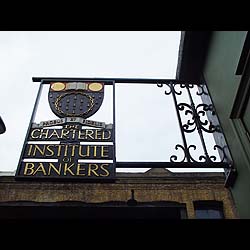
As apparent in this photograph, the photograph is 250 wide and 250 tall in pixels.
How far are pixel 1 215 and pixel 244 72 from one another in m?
10.6

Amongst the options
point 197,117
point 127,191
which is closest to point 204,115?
point 197,117

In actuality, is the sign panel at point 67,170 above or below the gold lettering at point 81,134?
below

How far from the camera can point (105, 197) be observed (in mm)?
12117

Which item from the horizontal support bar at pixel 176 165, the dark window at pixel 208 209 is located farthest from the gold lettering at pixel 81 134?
the dark window at pixel 208 209

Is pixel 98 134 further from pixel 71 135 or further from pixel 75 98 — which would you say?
pixel 75 98

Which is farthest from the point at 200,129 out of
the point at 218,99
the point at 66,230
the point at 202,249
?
the point at 66,230

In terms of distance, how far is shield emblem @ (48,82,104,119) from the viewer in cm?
394

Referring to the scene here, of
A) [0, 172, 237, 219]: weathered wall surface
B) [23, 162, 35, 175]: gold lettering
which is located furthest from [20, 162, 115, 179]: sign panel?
[0, 172, 237, 219]: weathered wall surface

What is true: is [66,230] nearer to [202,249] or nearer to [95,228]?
[95,228]

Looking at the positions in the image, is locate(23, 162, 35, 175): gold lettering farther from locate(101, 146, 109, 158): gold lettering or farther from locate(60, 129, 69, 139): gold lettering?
locate(101, 146, 109, 158): gold lettering

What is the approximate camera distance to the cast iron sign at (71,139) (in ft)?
10.4

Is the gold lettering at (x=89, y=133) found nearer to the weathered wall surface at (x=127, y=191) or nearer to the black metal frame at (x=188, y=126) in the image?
the black metal frame at (x=188, y=126)

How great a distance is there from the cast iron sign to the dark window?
920 centimetres

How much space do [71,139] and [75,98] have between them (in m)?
0.72
